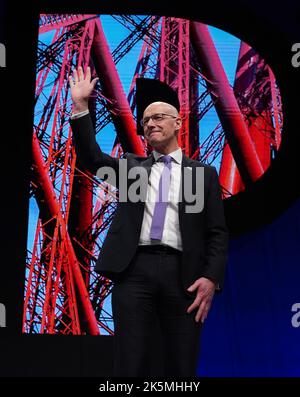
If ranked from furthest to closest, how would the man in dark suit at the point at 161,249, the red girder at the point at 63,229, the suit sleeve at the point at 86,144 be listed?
the red girder at the point at 63,229, the suit sleeve at the point at 86,144, the man in dark suit at the point at 161,249

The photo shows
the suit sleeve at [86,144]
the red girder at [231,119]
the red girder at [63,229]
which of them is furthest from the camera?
the red girder at [231,119]

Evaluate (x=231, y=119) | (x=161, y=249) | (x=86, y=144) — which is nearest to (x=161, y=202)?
(x=161, y=249)

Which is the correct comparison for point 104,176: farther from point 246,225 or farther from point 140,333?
point 246,225

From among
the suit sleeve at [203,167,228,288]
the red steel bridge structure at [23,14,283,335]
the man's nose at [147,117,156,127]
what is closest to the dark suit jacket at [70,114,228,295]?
the suit sleeve at [203,167,228,288]

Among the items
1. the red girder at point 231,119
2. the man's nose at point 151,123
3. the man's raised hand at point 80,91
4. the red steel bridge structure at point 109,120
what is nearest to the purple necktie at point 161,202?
the man's nose at point 151,123

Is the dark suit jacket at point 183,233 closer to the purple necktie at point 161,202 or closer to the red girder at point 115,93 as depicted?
the purple necktie at point 161,202

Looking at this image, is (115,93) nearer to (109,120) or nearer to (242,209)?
(109,120)

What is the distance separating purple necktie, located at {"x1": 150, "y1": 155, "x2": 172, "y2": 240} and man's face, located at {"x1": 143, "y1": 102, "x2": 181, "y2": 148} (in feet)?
0.21

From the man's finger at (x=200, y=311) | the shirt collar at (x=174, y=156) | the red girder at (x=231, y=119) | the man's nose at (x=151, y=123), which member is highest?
the red girder at (x=231, y=119)

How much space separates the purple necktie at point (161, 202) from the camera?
5.07 ft

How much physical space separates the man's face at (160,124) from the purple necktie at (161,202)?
0.21ft

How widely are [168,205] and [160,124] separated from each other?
0.23m

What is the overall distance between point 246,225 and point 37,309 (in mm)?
1349

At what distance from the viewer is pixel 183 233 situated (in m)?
1.56
